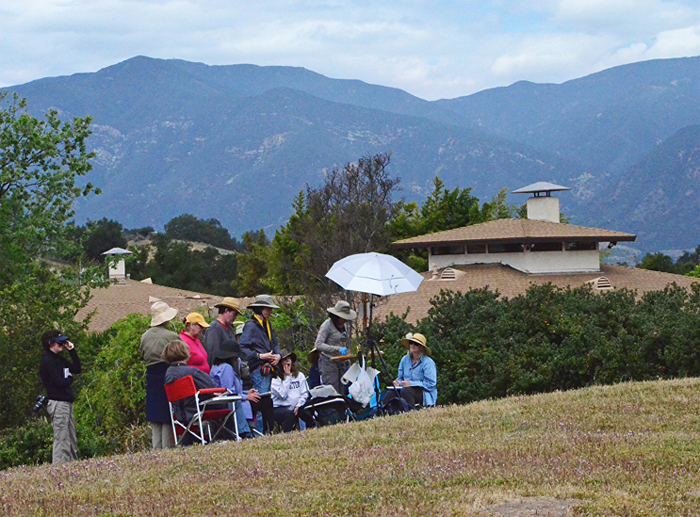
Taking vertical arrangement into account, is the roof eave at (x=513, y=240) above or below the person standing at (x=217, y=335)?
above

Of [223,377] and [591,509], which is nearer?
[591,509]

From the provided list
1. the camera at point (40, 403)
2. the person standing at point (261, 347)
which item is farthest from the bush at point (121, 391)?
the person standing at point (261, 347)

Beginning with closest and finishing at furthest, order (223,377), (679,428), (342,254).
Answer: (679,428) < (223,377) < (342,254)

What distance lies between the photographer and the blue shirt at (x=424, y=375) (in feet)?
38.8

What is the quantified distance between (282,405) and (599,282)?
22.1 metres

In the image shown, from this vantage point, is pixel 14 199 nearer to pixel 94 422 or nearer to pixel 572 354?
pixel 94 422

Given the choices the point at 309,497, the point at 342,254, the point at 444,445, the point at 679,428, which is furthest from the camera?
the point at 342,254

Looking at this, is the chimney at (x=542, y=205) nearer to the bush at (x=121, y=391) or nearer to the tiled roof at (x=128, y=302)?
the tiled roof at (x=128, y=302)

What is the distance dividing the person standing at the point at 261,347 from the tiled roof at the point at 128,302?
19451 millimetres

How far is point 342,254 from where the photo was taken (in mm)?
40562

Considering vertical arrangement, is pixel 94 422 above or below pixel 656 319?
below

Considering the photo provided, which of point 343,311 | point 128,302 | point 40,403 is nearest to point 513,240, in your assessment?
point 128,302

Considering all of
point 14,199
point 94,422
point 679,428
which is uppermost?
point 14,199

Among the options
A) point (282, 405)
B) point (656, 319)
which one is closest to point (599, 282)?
point (656, 319)
